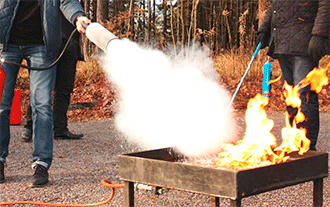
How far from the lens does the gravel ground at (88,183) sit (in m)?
3.58

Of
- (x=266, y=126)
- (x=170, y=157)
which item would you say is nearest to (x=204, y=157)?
(x=170, y=157)

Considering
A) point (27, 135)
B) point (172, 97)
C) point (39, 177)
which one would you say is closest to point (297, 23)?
point (172, 97)

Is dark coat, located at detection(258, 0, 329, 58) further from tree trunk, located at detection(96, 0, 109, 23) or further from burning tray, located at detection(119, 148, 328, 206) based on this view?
tree trunk, located at detection(96, 0, 109, 23)

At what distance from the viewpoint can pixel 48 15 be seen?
4098 millimetres

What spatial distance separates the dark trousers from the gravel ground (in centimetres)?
30

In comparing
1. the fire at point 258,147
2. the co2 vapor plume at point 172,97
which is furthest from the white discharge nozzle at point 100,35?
the fire at point 258,147

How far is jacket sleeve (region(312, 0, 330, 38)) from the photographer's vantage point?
454 centimetres

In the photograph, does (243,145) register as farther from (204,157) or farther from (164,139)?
(164,139)

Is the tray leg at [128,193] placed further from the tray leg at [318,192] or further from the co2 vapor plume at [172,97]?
the tray leg at [318,192]

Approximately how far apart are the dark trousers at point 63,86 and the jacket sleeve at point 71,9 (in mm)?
2496

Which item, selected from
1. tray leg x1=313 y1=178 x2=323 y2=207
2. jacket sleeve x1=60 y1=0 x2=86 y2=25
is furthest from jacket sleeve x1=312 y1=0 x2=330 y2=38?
jacket sleeve x1=60 y1=0 x2=86 y2=25

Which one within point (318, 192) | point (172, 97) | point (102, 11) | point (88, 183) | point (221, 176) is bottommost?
point (88, 183)

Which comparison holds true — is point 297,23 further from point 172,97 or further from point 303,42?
point 172,97

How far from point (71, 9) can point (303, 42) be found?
2.48 metres
